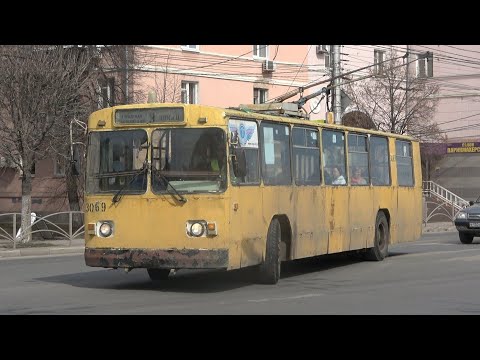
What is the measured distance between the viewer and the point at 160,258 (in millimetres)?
12250

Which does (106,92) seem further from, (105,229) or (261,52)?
(105,229)

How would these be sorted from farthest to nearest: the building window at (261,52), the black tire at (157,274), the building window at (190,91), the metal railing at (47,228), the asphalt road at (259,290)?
the building window at (261,52)
the building window at (190,91)
the metal railing at (47,228)
the black tire at (157,274)
the asphalt road at (259,290)

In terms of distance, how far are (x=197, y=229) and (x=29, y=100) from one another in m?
14.7

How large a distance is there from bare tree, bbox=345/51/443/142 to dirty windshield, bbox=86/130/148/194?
29349 millimetres

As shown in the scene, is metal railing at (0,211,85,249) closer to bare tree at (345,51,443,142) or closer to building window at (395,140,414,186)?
building window at (395,140,414,186)

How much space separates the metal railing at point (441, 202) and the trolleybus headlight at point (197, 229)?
26.3 meters

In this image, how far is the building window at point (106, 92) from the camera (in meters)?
31.3

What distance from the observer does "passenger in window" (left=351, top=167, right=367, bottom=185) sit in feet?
A: 56.0

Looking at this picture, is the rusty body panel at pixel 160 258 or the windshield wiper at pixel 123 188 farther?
the windshield wiper at pixel 123 188

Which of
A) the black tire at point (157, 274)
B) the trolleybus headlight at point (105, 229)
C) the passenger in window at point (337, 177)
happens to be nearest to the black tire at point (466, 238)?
the passenger in window at point (337, 177)

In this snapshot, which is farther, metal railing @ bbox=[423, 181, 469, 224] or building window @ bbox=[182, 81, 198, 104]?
building window @ bbox=[182, 81, 198, 104]

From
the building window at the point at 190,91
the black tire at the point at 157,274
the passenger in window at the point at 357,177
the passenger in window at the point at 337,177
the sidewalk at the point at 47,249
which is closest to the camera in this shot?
the black tire at the point at 157,274

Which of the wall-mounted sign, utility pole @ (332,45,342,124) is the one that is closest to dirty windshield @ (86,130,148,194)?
utility pole @ (332,45,342,124)

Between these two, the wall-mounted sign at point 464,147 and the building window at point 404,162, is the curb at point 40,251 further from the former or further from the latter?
the wall-mounted sign at point 464,147
